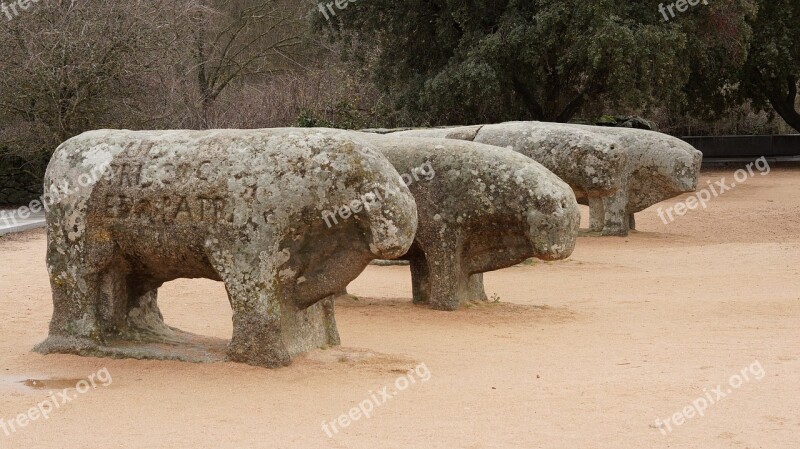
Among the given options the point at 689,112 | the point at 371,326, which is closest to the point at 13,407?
the point at 371,326

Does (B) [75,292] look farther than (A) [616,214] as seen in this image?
No

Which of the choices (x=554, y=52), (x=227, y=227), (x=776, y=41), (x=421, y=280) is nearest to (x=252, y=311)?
(x=227, y=227)

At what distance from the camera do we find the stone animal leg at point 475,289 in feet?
37.6

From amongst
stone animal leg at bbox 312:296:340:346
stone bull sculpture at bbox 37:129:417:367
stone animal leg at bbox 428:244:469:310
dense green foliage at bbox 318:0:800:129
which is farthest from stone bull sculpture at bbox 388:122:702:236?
stone bull sculpture at bbox 37:129:417:367

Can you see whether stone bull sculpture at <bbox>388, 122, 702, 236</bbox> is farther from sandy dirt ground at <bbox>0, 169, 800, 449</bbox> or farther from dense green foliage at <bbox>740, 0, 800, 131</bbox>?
dense green foliage at <bbox>740, 0, 800, 131</bbox>

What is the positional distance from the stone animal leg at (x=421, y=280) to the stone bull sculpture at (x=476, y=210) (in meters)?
0.19

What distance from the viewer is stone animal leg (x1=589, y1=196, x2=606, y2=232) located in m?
18.0

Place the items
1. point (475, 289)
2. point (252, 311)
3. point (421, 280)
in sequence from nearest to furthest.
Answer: point (252, 311)
point (421, 280)
point (475, 289)

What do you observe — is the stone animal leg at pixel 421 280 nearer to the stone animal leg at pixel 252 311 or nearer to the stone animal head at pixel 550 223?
the stone animal head at pixel 550 223

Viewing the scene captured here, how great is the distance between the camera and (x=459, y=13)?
26.3 meters

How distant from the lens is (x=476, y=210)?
10.6 m

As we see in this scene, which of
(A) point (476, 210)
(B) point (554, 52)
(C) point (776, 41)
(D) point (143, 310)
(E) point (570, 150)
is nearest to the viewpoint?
(D) point (143, 310)

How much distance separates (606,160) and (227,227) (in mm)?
9818

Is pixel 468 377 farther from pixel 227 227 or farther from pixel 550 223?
pixel 550 223
